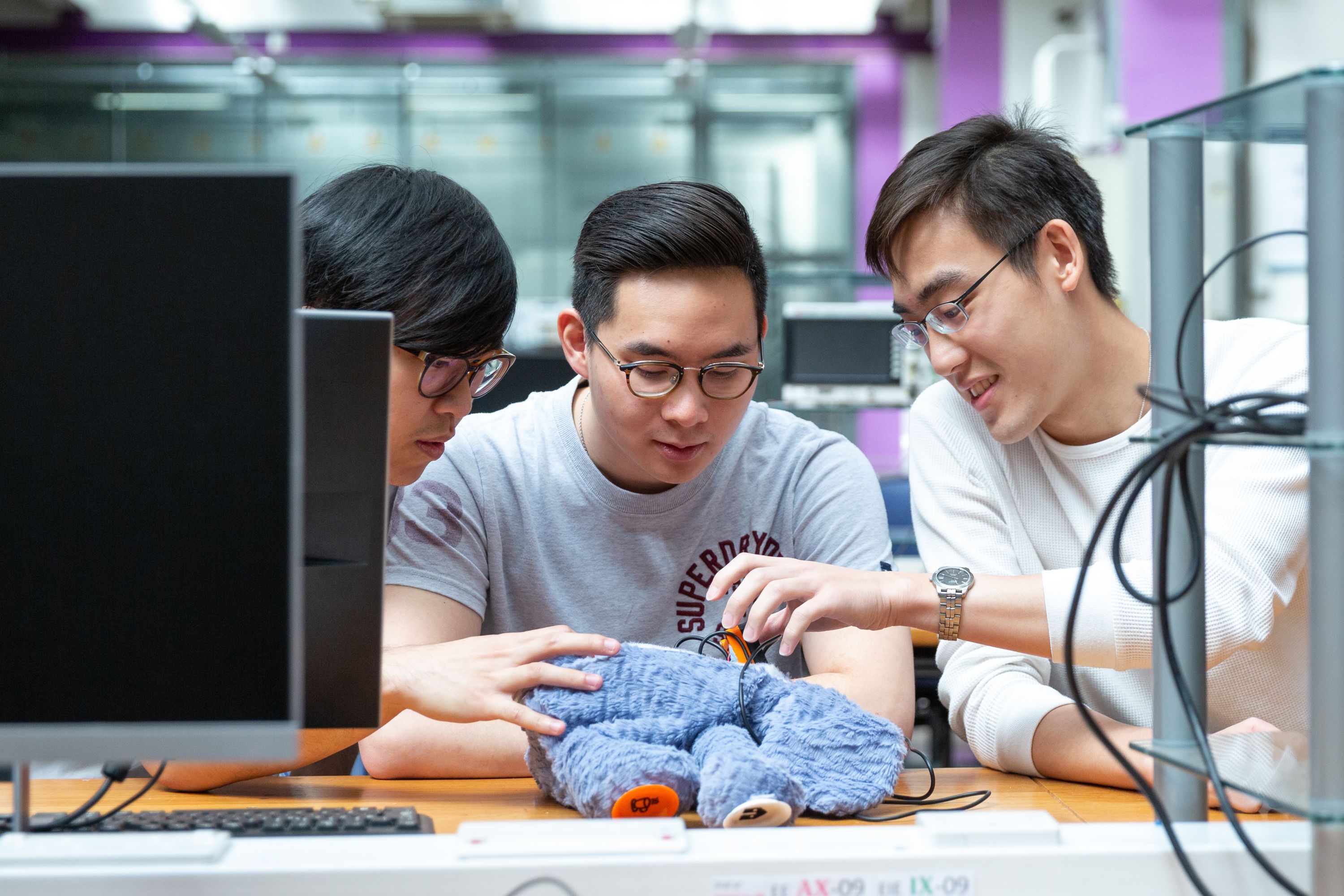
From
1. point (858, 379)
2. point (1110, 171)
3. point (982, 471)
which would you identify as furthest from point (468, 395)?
point (1110, 171)

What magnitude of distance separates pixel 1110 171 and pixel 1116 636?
14.9 feet

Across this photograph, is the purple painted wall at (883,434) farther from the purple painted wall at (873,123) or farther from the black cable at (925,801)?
the black cable at (925,801)

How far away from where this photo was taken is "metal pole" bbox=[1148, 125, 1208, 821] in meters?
0.74

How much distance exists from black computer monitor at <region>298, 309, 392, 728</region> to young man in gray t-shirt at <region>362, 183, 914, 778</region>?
1.12 ft

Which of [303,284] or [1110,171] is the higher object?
[1110,171]

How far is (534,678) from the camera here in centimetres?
94

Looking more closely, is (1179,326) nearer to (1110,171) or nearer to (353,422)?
(353,422)

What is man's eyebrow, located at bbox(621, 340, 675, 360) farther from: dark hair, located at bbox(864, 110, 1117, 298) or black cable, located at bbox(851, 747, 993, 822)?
black cable, located at bbox(851, 747, 993, 822)

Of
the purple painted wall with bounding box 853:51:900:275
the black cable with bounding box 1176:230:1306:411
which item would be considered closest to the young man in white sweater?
the black cable with bounding box 1176:230:1306:411

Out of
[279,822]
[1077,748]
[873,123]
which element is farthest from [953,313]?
[873,123]

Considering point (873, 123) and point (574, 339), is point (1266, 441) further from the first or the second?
point (873, 123)

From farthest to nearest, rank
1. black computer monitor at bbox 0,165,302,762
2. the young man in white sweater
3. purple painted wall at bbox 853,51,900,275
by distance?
1. purple painted wall at bbox 853,51,900,275
2. the young man in white sweater
3. black computer monitor at bbox 0,165,302,762

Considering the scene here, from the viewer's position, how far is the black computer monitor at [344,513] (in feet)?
2.72

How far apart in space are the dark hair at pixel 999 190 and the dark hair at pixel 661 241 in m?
0.15
